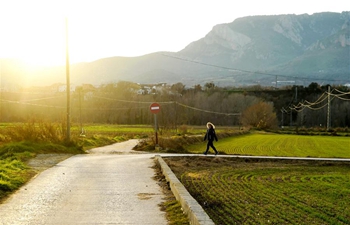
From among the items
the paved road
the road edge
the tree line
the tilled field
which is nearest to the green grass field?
the tilled field

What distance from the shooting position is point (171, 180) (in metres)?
12.4

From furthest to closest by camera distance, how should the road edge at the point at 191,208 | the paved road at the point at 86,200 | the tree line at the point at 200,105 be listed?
1. the tree line at the point at 200,105
2. the paved road at the point at 86,200
3. the road edge at the point at 191,208

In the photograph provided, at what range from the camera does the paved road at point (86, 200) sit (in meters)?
8.71

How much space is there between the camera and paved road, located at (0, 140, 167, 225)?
8.71m

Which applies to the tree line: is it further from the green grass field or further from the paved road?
the paved road

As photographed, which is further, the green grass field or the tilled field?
the green grass field

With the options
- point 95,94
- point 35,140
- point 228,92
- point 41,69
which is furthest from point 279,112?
point 35,140

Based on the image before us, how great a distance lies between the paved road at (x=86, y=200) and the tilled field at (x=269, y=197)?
118cm

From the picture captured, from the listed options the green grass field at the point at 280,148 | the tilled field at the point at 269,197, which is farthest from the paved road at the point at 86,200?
the green grass field at the point at 280,148

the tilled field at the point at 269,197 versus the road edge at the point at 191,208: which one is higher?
the road edge at the point at 191,208

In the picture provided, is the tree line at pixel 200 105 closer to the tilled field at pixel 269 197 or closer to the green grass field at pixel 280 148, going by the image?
the green grass field at pixel 280 148

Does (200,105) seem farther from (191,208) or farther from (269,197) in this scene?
(191,208)

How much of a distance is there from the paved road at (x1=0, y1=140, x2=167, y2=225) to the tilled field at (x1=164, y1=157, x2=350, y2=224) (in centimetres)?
118

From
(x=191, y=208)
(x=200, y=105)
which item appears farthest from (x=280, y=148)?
(x=200, y=105)
